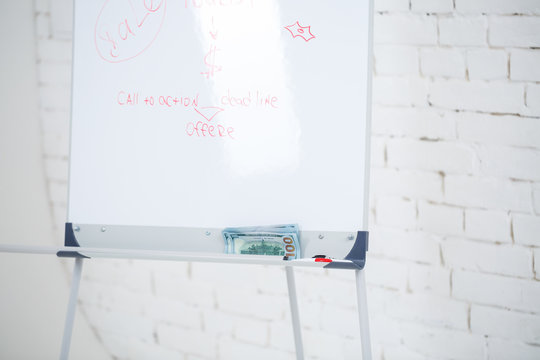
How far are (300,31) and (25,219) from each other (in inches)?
50.2

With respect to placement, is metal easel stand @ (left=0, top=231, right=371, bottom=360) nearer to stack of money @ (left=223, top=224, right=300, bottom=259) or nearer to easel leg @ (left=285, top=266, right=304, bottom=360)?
stack of money @ (left=223, top=224, right=300, bottom=259)

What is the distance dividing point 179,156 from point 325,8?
415 mm

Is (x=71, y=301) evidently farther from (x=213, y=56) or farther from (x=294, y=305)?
(x=213, y=56)

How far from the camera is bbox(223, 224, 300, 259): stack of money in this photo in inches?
37.7

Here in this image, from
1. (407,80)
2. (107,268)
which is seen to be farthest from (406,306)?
(107,268)

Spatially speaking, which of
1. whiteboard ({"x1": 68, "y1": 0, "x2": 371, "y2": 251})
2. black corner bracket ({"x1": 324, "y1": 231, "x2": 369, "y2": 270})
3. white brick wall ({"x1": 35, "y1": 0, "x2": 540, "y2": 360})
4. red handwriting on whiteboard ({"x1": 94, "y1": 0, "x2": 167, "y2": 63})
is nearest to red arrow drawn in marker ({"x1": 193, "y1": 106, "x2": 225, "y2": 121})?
whiteboard ({"x1": 68, "y1": 0, "x2": 371, "y2": 251})

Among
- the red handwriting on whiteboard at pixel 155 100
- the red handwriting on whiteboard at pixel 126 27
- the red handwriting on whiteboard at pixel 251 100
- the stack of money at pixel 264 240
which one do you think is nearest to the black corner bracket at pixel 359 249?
the stack of money at pixel 264 240

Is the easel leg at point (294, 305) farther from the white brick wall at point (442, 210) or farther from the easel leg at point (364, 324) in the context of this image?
the easel leg at point (364, 324)

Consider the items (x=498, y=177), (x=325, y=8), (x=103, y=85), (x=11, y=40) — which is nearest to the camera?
(x=325, y=8)

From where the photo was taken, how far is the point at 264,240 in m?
0.97

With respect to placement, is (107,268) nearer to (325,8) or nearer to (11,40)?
(11,40)

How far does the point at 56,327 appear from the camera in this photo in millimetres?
1807

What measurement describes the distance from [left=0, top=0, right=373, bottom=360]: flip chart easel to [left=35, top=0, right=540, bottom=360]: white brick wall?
1.18 ft

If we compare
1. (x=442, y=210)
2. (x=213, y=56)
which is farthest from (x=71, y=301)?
(x=442, y=210)
